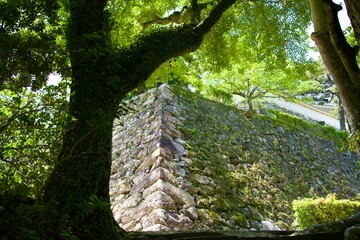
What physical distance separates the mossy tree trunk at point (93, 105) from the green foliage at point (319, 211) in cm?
514

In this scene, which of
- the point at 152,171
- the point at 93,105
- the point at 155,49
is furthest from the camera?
the point at 152,171

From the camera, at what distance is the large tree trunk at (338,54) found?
575cm

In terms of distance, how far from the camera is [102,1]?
15.1 ft

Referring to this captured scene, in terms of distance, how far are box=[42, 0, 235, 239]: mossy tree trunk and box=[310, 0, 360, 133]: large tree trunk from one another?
7.56 feet

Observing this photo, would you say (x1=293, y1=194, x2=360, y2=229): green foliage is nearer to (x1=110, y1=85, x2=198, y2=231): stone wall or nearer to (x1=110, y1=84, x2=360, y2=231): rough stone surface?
(x1=110, y1=84, x2=360, y2=231): rough stone surface

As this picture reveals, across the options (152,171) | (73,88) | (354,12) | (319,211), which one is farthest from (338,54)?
Result: (73,88)

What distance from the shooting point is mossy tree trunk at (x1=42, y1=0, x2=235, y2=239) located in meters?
3.19

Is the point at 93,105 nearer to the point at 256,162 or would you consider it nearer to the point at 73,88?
the point at 73,88

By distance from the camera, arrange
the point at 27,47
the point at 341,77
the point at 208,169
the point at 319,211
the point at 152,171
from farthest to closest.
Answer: the point at 208,169
the point at 319,211
the point at 152,171
the point at 341,77
the point at 27,47

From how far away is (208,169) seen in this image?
27.9ft

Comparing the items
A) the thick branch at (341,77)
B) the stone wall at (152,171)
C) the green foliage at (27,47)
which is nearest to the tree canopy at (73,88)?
the green foliage at (27,47)

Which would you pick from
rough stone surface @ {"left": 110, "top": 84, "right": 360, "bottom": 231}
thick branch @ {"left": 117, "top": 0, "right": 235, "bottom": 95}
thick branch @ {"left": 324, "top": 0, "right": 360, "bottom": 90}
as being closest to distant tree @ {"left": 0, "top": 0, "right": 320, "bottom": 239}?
thick branch @ {"left": 117, "top": 0, "right": 235, "bottom": 95}

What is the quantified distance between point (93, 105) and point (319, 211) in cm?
666

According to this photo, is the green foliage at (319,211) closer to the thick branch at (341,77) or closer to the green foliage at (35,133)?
the thick branch at (341,77)
